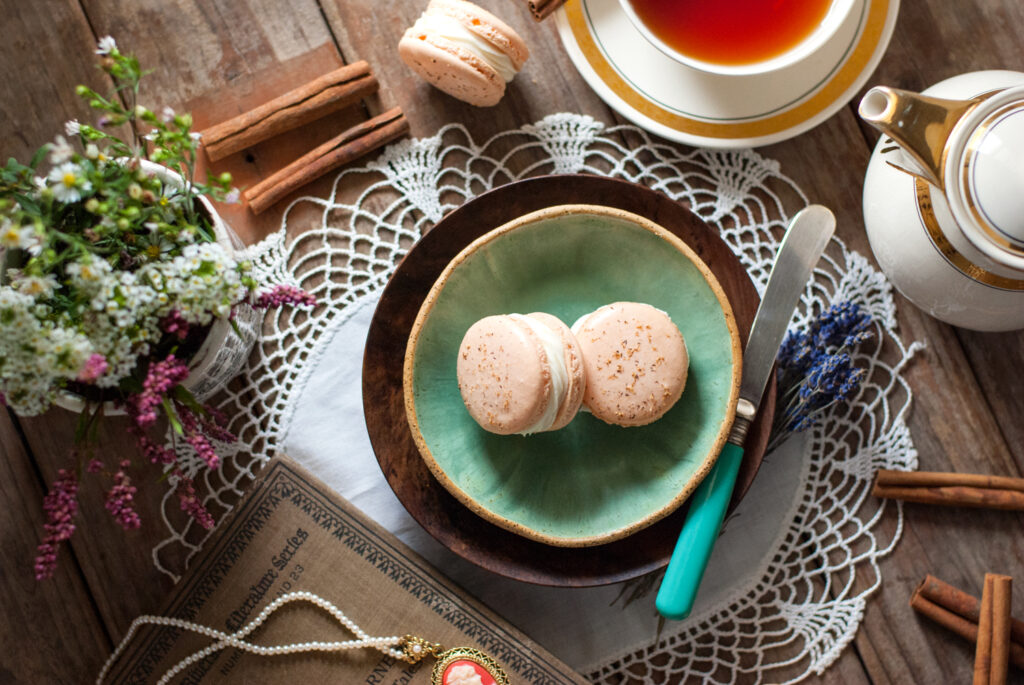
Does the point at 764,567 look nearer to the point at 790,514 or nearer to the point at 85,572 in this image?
the point at 790,514

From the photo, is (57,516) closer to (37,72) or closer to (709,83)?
(37,72)

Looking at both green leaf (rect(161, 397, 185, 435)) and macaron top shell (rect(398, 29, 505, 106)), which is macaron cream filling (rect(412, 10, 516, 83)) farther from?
green leaf (rect(161, 397, 185, 435))

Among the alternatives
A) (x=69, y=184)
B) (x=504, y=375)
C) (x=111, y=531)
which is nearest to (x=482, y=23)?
(x=504, y=375)

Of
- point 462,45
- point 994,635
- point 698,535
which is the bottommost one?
point 994,635

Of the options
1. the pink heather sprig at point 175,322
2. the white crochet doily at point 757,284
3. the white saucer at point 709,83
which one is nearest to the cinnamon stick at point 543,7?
the white saucer at point 709,83

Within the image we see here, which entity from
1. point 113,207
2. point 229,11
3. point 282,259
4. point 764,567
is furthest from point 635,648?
point 229,11

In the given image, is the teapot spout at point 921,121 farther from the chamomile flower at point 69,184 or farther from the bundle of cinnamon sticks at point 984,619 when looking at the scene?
the chamomile flower at point 69,184
